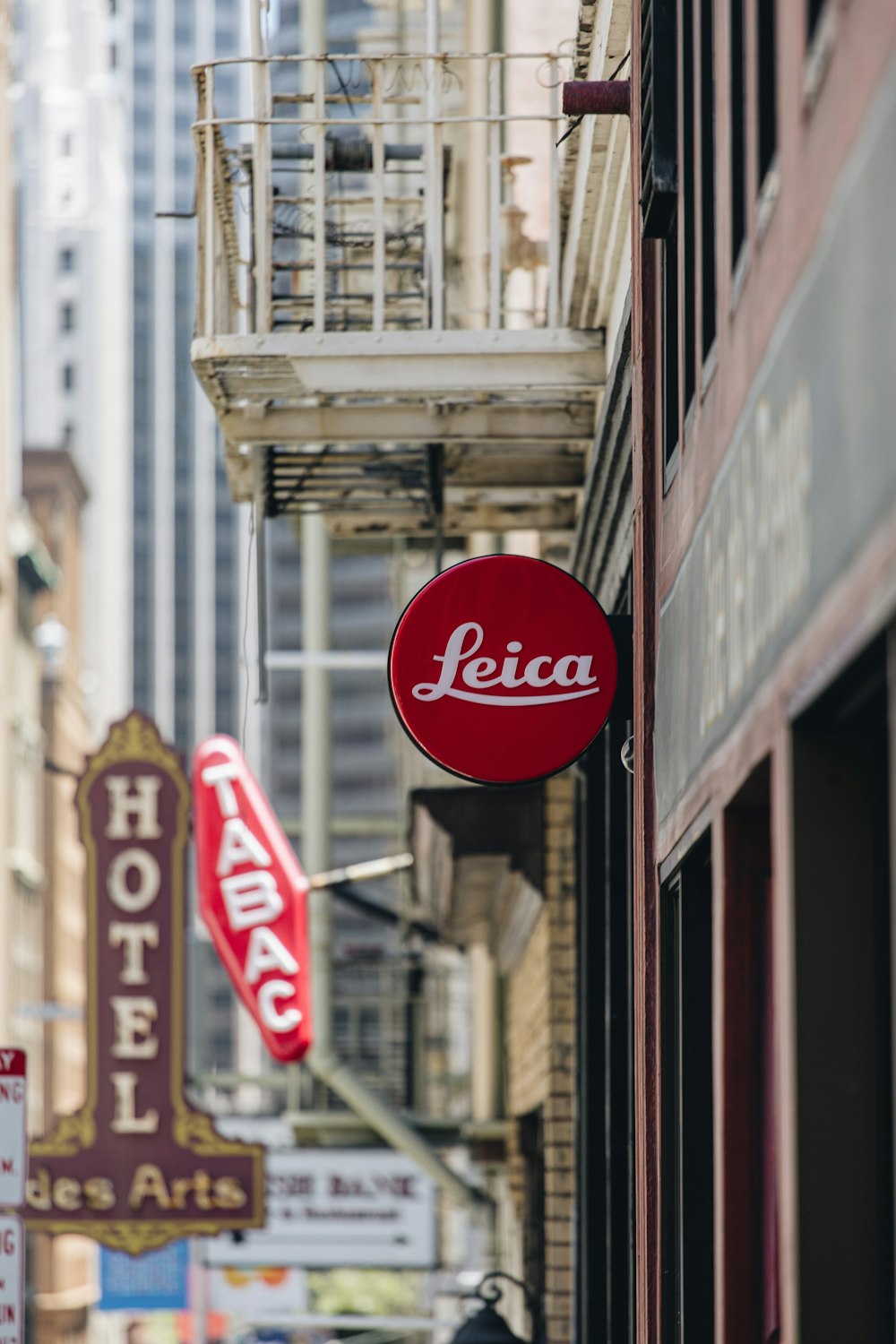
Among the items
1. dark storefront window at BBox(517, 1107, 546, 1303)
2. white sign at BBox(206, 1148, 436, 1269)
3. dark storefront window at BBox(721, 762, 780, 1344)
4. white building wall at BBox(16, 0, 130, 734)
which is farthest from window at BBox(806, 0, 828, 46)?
white building wall at BBox(16, 0, 130, 734)

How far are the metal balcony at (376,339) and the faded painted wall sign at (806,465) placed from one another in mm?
3240

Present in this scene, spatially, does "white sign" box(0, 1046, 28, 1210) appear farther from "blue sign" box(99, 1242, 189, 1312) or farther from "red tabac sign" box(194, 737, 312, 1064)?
"blue sign" box(99, 1242, 189, 1312)

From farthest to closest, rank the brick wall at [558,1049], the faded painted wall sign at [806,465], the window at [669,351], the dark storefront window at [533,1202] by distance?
the dark storefront window at [533,1202] < the brick wall at [558,1049] < the window at [669,351] < the faded painted wall sign at [806,465]

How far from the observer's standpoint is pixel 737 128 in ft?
16.0

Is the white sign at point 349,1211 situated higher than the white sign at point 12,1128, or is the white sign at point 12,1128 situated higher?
the white sign at point 12,1128

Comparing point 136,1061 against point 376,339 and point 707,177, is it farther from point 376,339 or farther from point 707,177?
point 707,177

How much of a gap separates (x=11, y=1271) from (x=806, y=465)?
15.7 ft

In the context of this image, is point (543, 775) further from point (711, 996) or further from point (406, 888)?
point (406, 888)

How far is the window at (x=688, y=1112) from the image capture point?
5.78m

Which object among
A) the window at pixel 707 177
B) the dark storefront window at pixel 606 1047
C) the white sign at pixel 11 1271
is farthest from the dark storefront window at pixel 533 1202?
the window at pixel 707 177

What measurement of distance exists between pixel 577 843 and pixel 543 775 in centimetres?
380

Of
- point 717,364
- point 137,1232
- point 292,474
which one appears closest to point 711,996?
point 717,364

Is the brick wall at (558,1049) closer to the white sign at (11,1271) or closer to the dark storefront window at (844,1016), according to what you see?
the white sign at (11,1271)

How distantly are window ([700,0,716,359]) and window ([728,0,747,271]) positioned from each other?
430 millimetres
